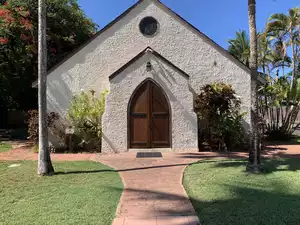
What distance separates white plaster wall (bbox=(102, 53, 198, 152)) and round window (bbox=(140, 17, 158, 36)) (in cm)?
191

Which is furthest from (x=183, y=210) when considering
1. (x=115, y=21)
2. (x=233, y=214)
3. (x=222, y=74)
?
(x=115, y=21)

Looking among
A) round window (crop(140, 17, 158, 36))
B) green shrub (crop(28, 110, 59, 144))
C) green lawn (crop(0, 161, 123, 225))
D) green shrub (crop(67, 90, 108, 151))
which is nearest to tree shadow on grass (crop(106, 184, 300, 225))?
green lawn (crop(0, 161, 123, 225))

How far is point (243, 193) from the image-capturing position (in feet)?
19.3

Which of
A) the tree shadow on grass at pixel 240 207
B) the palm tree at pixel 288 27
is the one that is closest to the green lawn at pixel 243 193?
the tree shadow on grass at pixel 240 207

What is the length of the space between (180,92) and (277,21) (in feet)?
28.1

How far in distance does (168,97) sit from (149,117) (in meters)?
1.17

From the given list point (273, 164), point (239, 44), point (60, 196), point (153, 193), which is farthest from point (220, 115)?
point (239, 44)

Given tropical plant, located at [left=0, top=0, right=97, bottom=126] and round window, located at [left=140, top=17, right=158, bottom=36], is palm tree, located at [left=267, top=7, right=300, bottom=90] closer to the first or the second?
round window, located at [left=140, top=17, right=158, bottom=36]

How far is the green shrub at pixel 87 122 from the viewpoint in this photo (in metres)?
12.2

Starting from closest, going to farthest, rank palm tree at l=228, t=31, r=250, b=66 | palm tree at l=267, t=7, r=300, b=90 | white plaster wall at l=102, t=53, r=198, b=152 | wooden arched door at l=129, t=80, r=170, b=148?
1. white plaster wall at l=102, t=53, r=198, b=152
2. wooden arched door at l=129, t=80, r=170, b=148
3. palm tree at l=267, t=7, r=300, b=90
4. palm tree at l=228, t=31, r=250, b=66

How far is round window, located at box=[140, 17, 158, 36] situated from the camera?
528 inches

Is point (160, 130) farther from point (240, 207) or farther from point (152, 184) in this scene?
point (240, 207)

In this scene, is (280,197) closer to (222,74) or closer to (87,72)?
(222,74)

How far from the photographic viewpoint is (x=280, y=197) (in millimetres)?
5574
